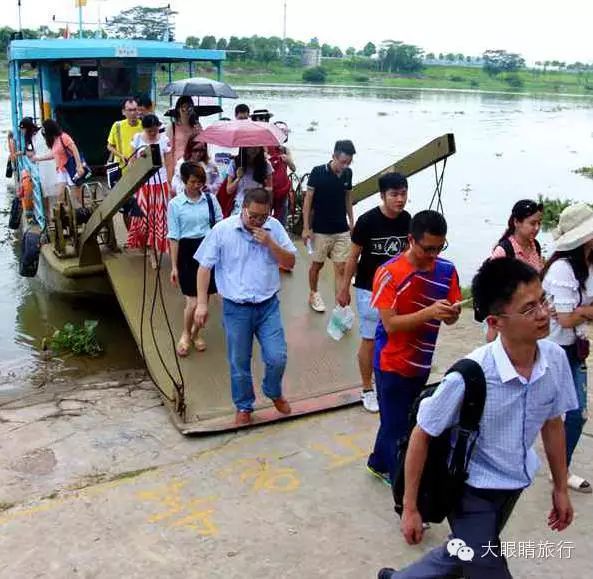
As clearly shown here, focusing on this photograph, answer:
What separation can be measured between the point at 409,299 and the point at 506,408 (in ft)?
3.81

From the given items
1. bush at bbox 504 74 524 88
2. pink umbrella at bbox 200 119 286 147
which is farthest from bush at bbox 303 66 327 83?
pink umbrella at bbox 200 119 286 147

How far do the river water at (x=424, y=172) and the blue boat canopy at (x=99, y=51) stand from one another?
2.66 meters

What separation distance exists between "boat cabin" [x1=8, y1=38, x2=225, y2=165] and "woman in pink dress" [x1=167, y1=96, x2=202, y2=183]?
242cm

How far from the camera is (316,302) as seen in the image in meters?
6.04

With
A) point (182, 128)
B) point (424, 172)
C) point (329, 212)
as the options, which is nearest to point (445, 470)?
point (329, 212)

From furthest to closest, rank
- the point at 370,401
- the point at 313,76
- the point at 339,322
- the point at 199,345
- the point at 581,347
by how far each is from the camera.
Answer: the point at 313,76, the point at 199,345, the point at 339,322, the point at 370,401, the point at 581,347

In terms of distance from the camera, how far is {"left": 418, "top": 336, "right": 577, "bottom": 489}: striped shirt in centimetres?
220

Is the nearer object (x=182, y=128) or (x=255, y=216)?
(x=255, y=216)

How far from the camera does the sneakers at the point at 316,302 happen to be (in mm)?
5996

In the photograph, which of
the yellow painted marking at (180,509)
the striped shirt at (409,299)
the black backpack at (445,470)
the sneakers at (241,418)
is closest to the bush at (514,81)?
the sneakers at (241,418)

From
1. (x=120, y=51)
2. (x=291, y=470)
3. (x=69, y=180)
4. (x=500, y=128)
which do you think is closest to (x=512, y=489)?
(x=291, y=470)

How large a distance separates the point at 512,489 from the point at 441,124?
3613 cm

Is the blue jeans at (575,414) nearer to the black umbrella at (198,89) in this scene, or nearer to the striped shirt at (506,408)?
the striped shirt at (506,408)

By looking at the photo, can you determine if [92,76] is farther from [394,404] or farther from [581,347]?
[581,347]
